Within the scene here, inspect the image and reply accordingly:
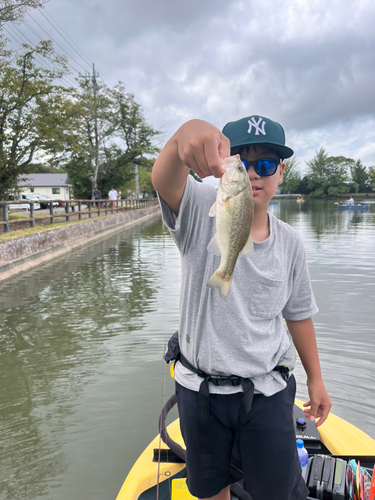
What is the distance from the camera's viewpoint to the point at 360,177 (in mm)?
118000

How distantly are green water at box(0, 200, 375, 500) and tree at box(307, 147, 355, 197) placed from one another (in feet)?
374

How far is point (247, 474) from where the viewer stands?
1.70m

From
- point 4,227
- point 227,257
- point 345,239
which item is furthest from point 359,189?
point 227,257

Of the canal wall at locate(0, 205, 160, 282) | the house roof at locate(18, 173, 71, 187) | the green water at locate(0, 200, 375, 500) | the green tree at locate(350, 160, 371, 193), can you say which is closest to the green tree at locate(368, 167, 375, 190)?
the green tree at locate(350, 160, 371, 193)

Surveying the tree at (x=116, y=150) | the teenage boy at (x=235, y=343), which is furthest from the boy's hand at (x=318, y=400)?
the tree at (x=116, y=150)

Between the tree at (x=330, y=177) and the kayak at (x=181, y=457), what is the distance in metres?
120

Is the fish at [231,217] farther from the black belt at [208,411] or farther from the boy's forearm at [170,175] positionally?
the black belt at [208,411]

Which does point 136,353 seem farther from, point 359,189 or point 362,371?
point 359,189

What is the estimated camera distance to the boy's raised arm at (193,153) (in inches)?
50.9

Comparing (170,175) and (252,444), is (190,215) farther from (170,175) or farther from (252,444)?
(252,444)

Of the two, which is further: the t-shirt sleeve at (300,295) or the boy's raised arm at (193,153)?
the t-shirt sleeve at (300,295)

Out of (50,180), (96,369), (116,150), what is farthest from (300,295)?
(50,180)

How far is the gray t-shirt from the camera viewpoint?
168cm

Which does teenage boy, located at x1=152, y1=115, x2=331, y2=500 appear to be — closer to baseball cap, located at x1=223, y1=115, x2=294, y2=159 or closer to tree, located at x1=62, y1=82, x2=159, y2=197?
baseball cap, located at x1=223, y1=115, x2=294, y2=159
